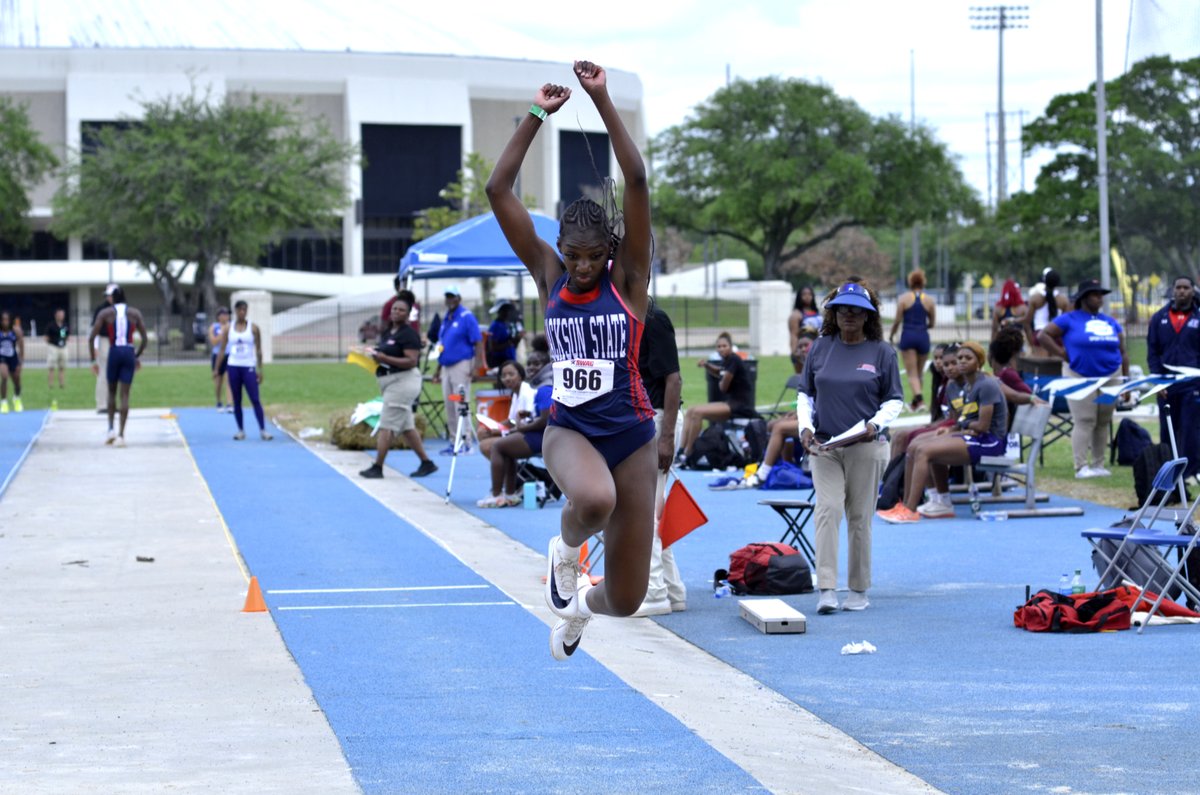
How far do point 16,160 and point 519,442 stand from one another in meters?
60.6

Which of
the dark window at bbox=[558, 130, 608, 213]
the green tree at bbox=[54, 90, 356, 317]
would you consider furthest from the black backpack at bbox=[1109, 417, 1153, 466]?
the dark window at bbox=[558, 130, 608, 213]

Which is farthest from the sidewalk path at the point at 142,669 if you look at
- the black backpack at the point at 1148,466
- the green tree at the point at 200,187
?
the green tree at the point at 200,187

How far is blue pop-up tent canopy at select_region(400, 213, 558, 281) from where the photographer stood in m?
22.0

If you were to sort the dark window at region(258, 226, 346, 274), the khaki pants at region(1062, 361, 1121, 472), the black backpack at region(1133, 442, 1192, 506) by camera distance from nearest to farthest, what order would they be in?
the black backpack at region(1133, 442, 1192, 506)
the khaki pants at region(1062, 361, 1121, 472)
the dark window at region(258, 226, 346, 274)

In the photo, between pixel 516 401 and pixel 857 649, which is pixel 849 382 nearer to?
pixel 857 649

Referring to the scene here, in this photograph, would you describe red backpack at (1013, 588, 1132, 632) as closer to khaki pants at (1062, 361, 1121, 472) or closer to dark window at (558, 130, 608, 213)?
khaki pants at (1062, 361, 1121, 472)

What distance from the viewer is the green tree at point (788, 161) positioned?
66750 millimetres

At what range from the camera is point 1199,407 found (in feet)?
45.1

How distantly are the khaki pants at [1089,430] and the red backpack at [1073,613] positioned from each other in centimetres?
757

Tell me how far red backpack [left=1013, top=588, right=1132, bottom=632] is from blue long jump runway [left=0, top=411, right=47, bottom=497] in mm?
10588

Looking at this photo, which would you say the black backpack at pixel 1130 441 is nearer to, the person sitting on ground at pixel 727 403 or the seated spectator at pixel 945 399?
the seated spectator at pixel 945 399

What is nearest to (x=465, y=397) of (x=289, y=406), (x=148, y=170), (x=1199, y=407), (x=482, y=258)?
Result: (x=482, y=258)

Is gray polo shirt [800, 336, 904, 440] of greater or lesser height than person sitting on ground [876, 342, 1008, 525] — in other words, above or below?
above

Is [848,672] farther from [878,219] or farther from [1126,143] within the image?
[878,219]
